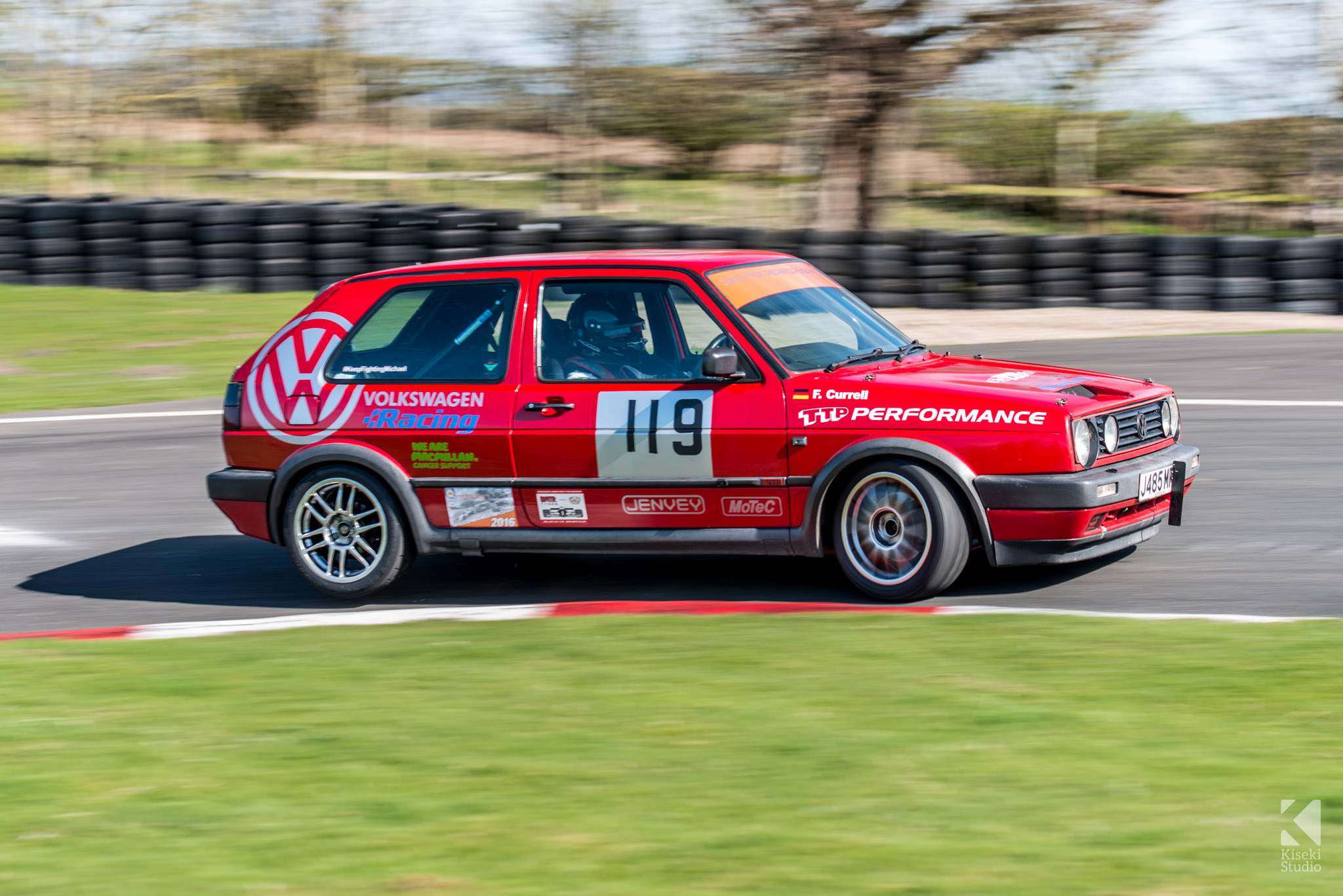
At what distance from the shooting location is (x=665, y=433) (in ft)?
21.7

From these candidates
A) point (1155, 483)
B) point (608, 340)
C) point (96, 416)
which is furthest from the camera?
point (96, 416)

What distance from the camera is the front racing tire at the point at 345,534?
23.5 feet

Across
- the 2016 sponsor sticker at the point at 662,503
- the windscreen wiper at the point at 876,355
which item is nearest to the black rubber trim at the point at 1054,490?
the windscreen wiper at the point at 876,355

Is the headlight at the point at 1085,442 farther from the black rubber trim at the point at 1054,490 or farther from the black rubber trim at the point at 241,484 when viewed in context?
the black rubber trim at the point at 241,484

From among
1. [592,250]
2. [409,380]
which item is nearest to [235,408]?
[409,380]

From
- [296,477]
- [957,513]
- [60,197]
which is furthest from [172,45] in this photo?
[957,513]

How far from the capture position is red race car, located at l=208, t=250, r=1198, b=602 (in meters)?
6.28

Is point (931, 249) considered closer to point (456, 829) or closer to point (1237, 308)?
point (1237, 308)

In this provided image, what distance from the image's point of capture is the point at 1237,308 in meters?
16.3

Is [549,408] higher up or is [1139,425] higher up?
[549,408]

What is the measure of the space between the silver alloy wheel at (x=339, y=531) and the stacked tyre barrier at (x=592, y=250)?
1039 cm

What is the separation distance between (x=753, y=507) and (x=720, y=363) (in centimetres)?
66

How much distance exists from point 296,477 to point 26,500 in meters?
3.71

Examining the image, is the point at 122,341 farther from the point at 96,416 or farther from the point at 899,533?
the point at 899,533
